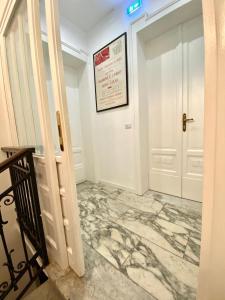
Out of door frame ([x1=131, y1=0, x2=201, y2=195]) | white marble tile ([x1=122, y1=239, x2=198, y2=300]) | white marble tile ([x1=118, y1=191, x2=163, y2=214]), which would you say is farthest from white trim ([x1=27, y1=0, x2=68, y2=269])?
door frame ([x1=131, y1=0, x2=201, y2=195])

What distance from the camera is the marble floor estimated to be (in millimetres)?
945

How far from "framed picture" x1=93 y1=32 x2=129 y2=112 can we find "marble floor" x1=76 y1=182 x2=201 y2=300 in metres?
1.48

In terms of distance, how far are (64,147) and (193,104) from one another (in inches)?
65.1

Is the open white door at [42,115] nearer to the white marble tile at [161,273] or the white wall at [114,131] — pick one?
the white marble tile at [161,273]

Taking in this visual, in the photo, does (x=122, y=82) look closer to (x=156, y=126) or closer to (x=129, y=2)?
(x=156, y=126)

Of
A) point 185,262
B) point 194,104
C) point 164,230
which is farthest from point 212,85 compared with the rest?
point 194,104

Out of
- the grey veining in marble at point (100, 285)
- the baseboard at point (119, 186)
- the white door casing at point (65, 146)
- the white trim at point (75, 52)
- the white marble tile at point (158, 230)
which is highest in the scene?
the white trim at point (75, 52)

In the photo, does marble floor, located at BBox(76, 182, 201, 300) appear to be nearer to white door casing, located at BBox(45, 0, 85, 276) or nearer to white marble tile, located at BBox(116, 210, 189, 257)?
white marble tile, located at BBox(116, 210, 189, 257)

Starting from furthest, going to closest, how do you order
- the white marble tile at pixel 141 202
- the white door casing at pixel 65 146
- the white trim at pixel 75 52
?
1. the white trim at pixel 75 52
2. the white marble tile at pixel 141 202
3. the white door casing at pixel 65 146

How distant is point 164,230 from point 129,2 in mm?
2693

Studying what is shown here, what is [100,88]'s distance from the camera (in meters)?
2.37

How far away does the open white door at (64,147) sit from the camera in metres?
0.81

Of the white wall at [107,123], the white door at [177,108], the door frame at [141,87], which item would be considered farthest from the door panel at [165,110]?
the white wall at [107,123]

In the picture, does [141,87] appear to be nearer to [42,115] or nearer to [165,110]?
[165,110]
